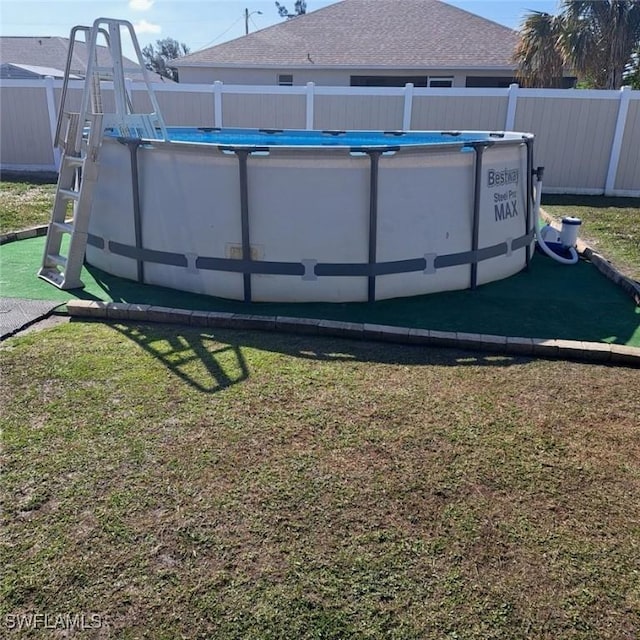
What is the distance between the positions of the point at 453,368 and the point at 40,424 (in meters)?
2.48

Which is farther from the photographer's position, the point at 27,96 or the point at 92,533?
the point at 27,96

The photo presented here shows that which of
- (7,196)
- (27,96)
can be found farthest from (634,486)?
(27,96)

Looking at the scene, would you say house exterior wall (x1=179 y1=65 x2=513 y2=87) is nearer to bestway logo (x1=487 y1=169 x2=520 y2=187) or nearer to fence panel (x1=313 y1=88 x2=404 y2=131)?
fence panel (x1=313 y1=88 x2=404 y2=131)

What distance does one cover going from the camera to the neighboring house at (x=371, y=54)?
55.0ft

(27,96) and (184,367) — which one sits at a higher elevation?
(27,96)

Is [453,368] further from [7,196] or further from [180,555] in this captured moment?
[7,196]

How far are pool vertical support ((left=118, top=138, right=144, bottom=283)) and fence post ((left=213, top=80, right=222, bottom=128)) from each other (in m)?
7.41

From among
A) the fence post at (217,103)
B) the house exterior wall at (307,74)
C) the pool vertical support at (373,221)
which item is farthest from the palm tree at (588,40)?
the pool vertical support at (373,221)

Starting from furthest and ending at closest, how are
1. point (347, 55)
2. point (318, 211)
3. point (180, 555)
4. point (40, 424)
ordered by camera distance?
point (347, 55), point (318, 211), point (40, 424), point (180, 555)

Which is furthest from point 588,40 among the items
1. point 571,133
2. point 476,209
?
point 476,209

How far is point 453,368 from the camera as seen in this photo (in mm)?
3799

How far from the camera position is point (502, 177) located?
550 cm

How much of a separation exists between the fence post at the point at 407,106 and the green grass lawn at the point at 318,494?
351 inches

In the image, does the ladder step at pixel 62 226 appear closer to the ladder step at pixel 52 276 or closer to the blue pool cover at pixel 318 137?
the ladder step at pixel 52 276
